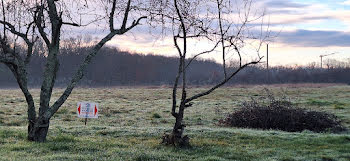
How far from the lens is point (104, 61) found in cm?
9375

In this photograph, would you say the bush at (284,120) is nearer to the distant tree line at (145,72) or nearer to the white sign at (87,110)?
the white sign at (87,110)

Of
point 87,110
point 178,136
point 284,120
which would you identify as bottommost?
point 284,120

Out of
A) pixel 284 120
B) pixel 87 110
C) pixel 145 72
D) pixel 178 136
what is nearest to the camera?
pixel 178 136

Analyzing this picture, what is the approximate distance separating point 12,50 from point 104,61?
8541cm

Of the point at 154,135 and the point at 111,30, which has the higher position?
the point at 111,30

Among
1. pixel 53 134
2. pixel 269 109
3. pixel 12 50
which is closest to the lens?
pixel 12 50

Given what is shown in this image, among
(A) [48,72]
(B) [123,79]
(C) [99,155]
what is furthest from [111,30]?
(B) [123,79]

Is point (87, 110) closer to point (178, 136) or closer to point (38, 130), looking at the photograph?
point (38, 130)

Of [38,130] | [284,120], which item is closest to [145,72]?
[284,120]

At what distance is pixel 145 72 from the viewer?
9725 cm

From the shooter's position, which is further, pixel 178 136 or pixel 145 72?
pixel 145 72

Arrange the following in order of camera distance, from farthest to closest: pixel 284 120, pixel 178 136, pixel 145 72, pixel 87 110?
pixel 145 72 < pixel 284 120 < pixel 87 110 < pixel 178 136

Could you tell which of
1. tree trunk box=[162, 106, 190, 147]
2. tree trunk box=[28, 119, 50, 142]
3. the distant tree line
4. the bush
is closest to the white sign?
tree trunk box=[28, 119, 50, 142]

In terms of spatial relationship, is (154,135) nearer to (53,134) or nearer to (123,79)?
(53,134)
